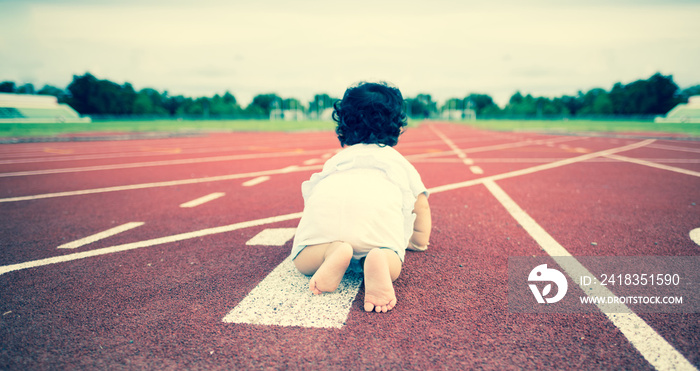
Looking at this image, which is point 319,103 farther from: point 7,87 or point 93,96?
point 7,87

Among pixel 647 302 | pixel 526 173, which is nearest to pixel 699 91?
pixel 526 173

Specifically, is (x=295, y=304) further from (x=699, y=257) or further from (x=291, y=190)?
(x=291, y=190)

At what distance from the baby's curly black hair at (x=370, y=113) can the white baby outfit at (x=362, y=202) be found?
0.27ft

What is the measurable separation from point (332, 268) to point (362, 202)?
0.43 meters

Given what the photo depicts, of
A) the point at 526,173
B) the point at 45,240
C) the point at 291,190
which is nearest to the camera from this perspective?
the point at 45,240

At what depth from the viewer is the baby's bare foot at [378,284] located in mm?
2131

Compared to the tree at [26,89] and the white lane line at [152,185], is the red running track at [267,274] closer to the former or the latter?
the white lane line at [152,185]

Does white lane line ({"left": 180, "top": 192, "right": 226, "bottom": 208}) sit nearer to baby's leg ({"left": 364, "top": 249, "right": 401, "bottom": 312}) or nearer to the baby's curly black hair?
the baby's curly black hair

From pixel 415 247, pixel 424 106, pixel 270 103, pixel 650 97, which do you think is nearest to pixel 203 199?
pixel 415 247

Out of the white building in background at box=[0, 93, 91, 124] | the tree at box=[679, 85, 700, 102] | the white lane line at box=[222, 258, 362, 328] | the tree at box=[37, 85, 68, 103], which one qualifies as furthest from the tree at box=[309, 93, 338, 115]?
the white lane line at box=[222, 258, 362, 328]

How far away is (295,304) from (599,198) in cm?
464

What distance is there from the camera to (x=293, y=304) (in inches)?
89.2

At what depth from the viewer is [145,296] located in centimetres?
238

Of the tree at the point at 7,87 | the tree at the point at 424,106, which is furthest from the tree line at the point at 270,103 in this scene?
the tree at the point at 424,106
